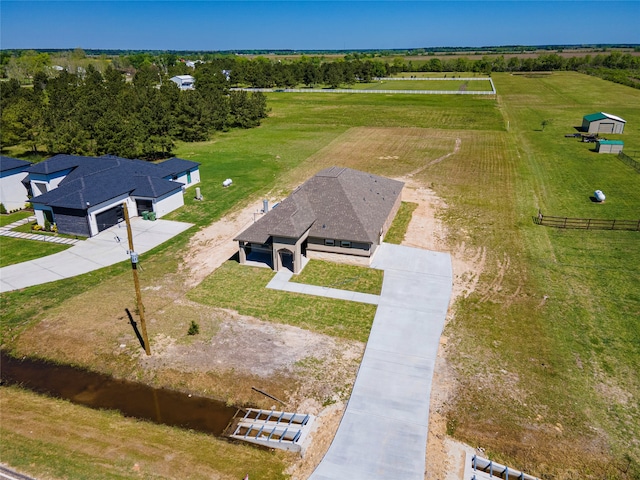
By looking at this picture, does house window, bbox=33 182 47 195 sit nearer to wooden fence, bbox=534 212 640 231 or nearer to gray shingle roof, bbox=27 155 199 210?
gray shingle roof, bbox=27 155 199 210

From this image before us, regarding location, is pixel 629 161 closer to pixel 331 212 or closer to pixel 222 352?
pixel 331 212

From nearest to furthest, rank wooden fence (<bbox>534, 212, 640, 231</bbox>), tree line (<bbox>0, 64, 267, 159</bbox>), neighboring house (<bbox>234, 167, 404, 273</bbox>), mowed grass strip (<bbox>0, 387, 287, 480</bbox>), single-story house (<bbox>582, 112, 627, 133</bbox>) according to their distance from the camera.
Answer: mowed grass strip (<bbox>0, 387, 287, 480</bbox>) < neighboring house (<bbox>234, 167, 404, 273</bbox>) < wooden fence (<bbox>534, 212, 640, 231</bbox>) < tree line (<bbox>0, 64, 267, 159</bbox>) < single-story house (<bbox>582, 112, 627, 133</bbox>)

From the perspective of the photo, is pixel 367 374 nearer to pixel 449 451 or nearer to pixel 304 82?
pixel 449 451

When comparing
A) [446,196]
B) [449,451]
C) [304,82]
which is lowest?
[449,451]

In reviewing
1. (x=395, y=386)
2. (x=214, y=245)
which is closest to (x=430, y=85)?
(x=214, y=245)

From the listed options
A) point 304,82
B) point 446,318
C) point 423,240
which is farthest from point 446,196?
point 304,82

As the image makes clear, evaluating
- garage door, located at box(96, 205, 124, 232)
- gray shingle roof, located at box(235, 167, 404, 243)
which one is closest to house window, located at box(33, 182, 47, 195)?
garage door, located at box(96, 205, 124, 232)
